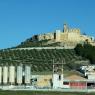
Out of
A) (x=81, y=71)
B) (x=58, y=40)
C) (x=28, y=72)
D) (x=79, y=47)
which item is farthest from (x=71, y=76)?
(x=58, y=40)

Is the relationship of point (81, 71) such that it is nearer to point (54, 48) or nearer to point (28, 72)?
point (28, 72)

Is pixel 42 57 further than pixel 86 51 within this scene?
No

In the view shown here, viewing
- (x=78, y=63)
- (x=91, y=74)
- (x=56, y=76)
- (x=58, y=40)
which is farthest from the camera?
(x=58, y=40)

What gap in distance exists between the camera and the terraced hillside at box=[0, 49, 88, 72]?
137850 millimetres

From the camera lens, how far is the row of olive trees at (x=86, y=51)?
16079 cm

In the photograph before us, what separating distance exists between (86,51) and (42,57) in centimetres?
1490

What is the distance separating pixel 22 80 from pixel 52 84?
248 inches

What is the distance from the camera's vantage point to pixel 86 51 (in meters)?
167

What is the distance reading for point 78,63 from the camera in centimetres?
14925

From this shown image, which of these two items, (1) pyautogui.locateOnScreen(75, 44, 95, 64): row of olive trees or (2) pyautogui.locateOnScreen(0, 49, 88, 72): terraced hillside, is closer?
(2) pyautogui.locateOnScreen(0, 49, 88, 72): terraced hillside

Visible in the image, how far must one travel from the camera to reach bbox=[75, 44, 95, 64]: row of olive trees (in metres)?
161

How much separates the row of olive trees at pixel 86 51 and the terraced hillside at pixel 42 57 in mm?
1681

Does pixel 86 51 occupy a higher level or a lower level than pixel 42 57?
higher

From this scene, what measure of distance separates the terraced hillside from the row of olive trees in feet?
5.52
